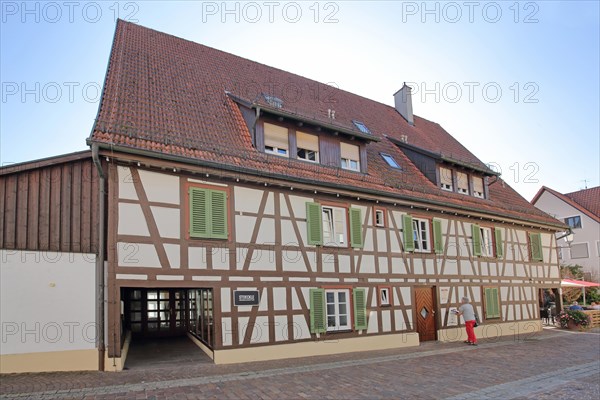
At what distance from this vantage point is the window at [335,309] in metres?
13.5

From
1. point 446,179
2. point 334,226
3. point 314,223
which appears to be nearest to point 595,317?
point 446,179

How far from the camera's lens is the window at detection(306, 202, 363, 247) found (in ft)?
45.8

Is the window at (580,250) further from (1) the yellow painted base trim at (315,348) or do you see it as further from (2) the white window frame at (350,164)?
(2) the white window frame at (350,164)

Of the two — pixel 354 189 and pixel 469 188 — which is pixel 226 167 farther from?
pixel 469 188

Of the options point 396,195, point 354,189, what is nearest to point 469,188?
point 396,195

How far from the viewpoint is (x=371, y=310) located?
49.0ft

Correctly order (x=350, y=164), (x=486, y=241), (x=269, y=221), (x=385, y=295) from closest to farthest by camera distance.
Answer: (x=269, y=221), (x=385, y=295), (x=350, y=164), (x=486, y=241)

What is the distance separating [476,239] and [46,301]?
14837 millimetres

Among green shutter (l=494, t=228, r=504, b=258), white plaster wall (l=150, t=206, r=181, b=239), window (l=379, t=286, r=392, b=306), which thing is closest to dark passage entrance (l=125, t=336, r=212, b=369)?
white plaster wall (l=150, t=206, r=181, b=239)

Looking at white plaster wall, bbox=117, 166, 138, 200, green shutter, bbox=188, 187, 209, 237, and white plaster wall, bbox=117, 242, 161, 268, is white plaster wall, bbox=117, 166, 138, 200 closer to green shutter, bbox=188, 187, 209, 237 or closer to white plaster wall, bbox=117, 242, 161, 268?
white plaster wall, bbox=117, 242, 161, 268

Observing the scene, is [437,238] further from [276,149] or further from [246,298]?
[246,298]

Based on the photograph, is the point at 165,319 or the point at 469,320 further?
the point at 469,320

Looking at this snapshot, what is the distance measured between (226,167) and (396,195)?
238 inches

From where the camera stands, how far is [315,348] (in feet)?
43.8
